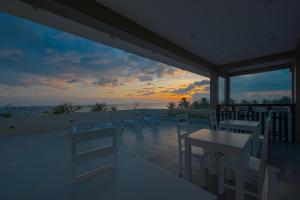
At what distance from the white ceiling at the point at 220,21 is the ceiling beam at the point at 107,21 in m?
0.10

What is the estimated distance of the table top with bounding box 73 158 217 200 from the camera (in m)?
0.82

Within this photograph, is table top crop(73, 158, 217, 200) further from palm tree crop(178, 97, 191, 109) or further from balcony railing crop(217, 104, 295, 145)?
palm tree crop(178, 97, 191, 109)

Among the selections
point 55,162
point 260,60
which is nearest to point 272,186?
point 55,162

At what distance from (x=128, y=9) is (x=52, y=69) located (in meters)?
5.87

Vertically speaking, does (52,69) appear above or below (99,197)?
above

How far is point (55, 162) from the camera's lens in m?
2.82

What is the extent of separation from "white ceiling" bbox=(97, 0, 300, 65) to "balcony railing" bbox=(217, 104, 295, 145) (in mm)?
1733

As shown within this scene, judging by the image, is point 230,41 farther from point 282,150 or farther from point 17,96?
point 17,96

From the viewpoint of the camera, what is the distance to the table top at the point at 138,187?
824 mm

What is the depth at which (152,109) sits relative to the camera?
9180mm

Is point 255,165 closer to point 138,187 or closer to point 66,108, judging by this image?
point 138,187

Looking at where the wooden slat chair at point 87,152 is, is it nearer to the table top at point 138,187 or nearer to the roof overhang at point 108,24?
the table top at point 138,187

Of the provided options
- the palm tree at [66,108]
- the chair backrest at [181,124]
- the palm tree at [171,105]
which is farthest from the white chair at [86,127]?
the palm tree at [171,105]

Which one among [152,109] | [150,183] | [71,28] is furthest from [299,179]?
[152,109]
